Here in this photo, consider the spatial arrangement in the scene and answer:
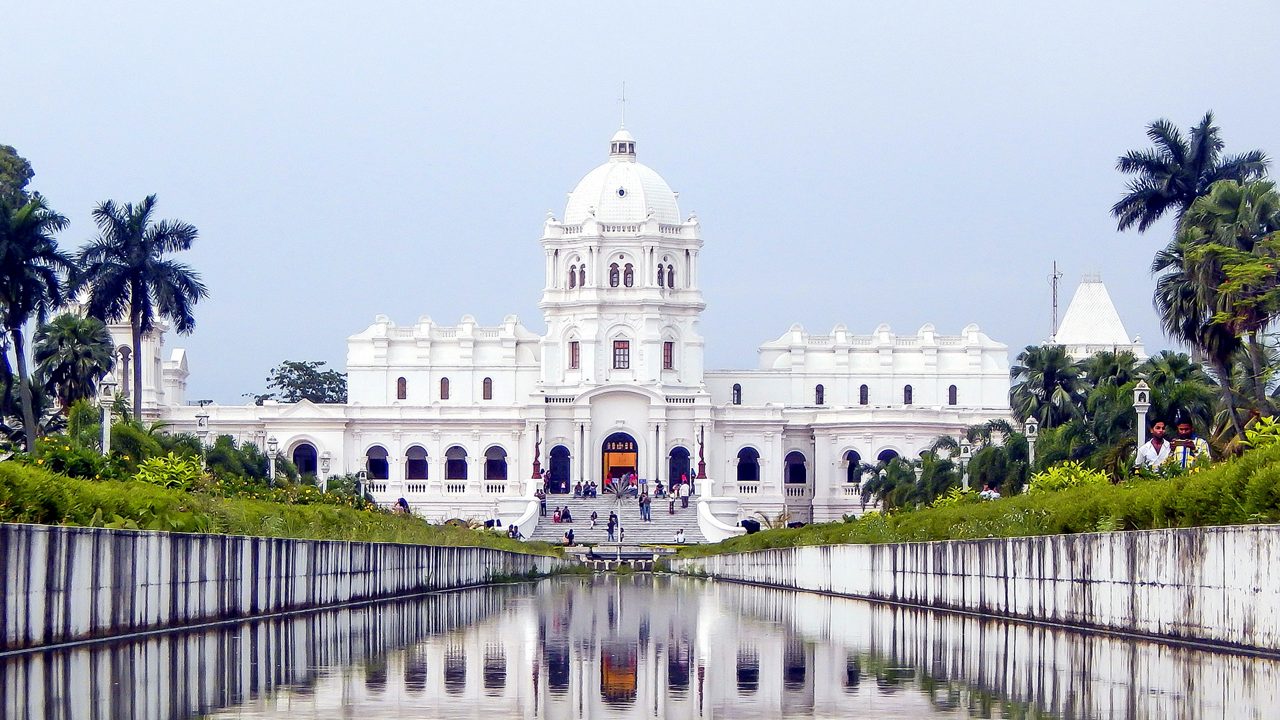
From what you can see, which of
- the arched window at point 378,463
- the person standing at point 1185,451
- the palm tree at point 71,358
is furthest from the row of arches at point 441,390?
the person standing at point 1185,451

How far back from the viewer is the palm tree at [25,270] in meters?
58.2

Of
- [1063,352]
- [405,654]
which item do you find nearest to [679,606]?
[405,654]

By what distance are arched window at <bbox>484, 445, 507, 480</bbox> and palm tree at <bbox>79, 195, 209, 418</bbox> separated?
2114 inches

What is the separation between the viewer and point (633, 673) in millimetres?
15578

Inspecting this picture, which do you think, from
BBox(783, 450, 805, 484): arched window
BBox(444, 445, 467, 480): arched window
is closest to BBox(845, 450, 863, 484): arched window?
BBox(783, 450, 805, 484): arched window

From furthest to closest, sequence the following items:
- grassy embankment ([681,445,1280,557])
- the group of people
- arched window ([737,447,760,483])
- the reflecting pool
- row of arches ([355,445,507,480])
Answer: arched window ([737,447,760,483]), row of arches ([355,445,507,480]), the group of people, grassy embankment ([681,445,1280,557]), the reflecting pool

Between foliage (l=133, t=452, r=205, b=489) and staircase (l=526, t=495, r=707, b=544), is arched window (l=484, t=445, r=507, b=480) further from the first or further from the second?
foliage (l=133, t=452, r=205, b=489)

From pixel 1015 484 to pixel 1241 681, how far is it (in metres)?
48.4

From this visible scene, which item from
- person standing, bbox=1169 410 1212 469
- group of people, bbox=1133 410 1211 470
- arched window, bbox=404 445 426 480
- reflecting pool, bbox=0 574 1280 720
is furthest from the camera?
arched window, bbox=404 445 426 480

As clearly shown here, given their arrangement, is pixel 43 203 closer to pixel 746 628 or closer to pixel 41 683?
pixel 746 628

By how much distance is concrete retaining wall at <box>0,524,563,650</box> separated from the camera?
16516mm

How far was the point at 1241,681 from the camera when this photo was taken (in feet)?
46.5

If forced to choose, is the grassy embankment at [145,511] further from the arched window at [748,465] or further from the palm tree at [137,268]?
the arched window at [748,465]

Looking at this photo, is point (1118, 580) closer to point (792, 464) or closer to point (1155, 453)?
point (1155, 453)
